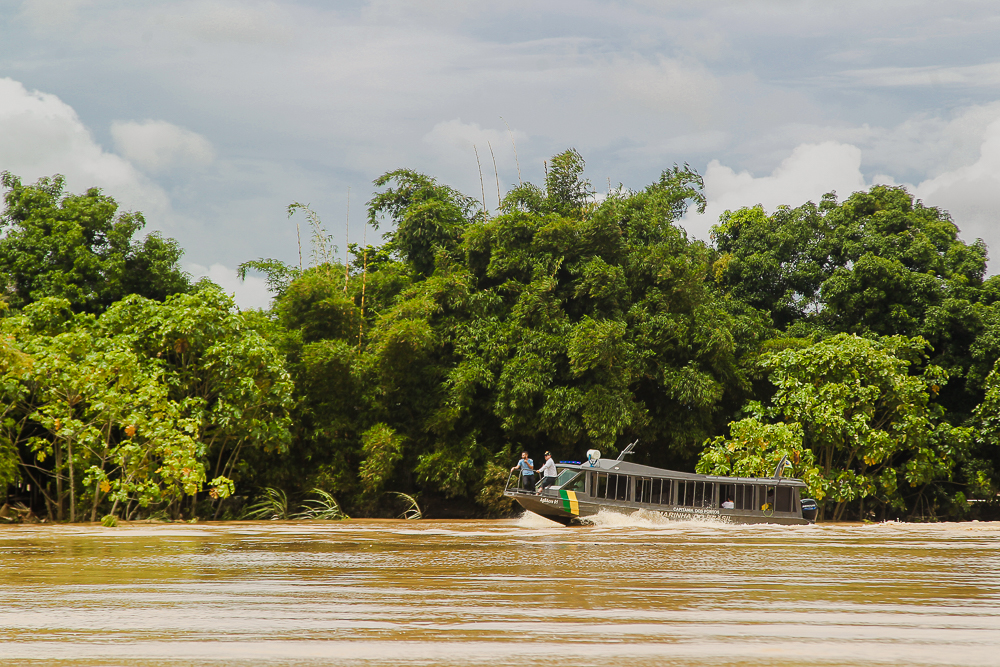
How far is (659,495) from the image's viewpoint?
62.1 ft

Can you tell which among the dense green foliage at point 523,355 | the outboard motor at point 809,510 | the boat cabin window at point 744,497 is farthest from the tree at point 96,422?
the outboard motor at point 809,510

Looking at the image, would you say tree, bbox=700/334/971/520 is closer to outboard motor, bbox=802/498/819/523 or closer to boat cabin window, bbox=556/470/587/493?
outboard motor, bbox=802/498/819/523

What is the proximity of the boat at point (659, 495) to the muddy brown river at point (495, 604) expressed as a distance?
5.85 m

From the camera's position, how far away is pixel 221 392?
20812mm

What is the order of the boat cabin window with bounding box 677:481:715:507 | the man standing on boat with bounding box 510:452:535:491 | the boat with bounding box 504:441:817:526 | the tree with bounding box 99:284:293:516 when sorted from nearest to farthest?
1. the boat with bounding box 504:441:817:526
2. the boat cabin window with bounding box 677:481:715:507
3. the man standing on boat with bounding box 510:452:535:491
4. the tree with bounding box 99:284:293:516

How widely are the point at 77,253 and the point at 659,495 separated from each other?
16.5 meters

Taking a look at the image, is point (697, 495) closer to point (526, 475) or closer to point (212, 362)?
point (526, 475)

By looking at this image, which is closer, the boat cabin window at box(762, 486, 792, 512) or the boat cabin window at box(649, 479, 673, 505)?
the boat cabin window at box(649, 479, 673, 505)

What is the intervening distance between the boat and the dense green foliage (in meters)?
2.20

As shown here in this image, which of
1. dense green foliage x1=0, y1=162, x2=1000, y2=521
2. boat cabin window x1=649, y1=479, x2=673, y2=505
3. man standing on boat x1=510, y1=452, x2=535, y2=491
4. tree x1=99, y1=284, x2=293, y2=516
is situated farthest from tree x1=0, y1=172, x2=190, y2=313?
boat cabin window x1=649, y1=479, x2=673, y2=505

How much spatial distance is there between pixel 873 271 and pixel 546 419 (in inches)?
421

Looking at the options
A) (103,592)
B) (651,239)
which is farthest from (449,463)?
(103,592)

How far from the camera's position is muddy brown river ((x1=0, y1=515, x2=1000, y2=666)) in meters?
4.84

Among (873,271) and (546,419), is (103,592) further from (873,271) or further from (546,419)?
(873,271)
